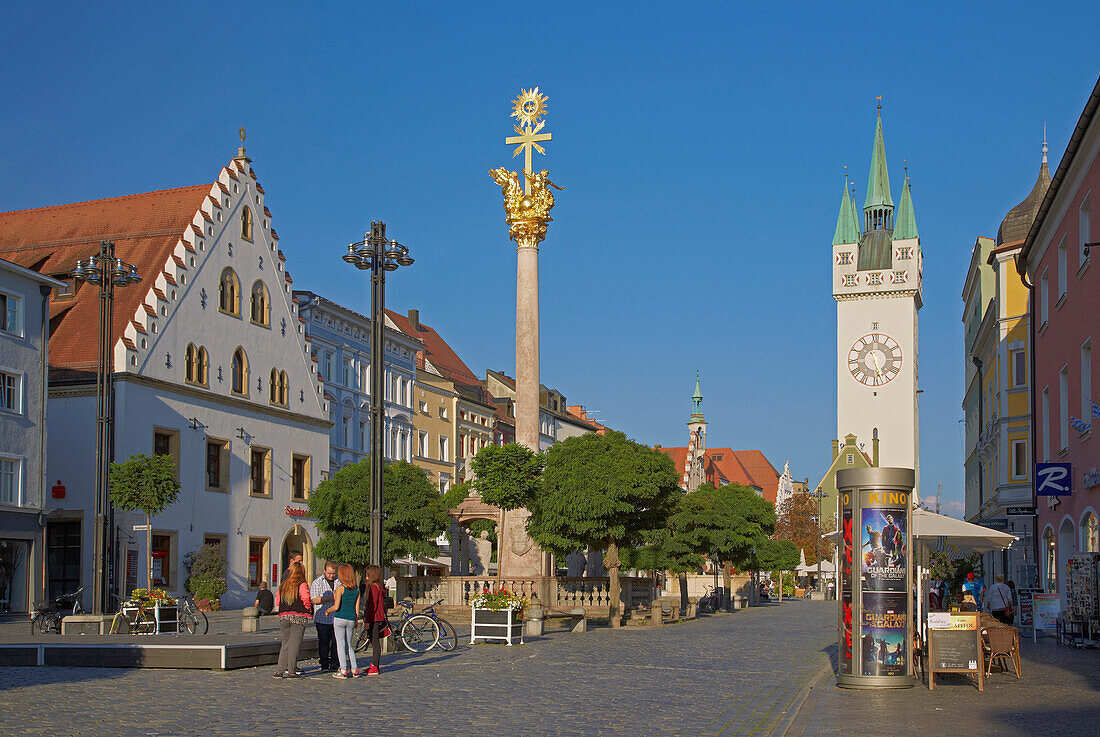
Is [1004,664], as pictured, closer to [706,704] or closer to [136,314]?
[706,704]

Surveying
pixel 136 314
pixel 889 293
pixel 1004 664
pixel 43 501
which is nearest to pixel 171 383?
pixel 136 314

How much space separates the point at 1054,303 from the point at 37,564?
31.3 meters

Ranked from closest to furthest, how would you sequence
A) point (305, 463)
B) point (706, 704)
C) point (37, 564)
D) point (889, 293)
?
point (706, 704)
point (37, 564)
point (305, 463)
point (889, 293)

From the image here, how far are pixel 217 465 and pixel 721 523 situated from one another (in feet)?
69.2

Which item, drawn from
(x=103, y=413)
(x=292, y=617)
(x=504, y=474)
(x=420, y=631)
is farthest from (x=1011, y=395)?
(x=292, y=617)

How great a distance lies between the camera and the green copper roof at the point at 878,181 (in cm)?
13938

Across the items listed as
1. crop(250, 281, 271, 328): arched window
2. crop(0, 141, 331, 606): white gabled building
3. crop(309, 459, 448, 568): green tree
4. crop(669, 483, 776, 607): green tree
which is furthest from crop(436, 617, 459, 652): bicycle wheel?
crop(669, 483, 776, 607): green tree

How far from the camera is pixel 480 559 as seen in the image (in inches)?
2810

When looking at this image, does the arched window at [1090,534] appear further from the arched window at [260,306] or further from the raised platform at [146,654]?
the arched window at [260,306]

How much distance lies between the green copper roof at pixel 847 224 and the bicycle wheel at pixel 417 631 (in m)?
117

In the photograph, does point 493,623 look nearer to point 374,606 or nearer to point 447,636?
point 447,636

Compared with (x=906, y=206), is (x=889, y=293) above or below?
below

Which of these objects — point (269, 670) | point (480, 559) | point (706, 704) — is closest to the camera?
point (706, 704)

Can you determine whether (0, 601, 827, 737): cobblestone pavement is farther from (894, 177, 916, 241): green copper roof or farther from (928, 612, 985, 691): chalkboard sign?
(894, 177, 916, 241): green copper roof
